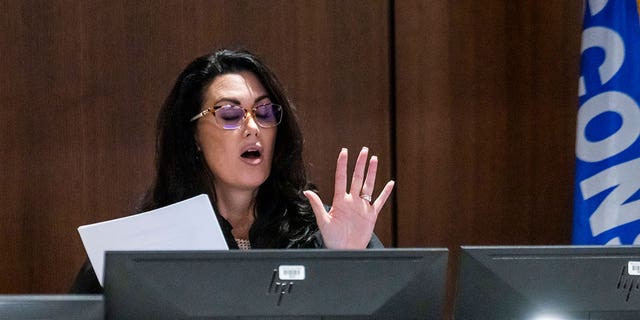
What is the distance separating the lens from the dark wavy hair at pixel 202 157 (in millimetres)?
2588

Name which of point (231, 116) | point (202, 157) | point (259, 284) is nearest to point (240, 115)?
point (231, 116)

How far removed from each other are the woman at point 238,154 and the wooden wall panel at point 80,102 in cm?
104

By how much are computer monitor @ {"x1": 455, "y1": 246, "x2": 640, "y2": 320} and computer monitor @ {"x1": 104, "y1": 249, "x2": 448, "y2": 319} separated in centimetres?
13

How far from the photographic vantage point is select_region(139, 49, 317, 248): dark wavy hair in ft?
8.49

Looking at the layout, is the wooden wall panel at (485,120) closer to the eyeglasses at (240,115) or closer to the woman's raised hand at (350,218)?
the eyeglasses at (240,115)

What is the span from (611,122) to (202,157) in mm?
1659

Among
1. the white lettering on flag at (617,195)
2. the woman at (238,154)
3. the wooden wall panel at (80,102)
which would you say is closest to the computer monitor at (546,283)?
the woman at (238,154)

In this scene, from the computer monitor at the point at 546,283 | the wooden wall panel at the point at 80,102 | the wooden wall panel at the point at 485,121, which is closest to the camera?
the computer monitor at the point at 546,283

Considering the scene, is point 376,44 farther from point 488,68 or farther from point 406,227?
point 406,227

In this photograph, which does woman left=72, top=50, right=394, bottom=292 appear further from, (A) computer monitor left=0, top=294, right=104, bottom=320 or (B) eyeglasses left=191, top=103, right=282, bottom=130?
(A) computer monitor left=0, top=294, right=104, bottom=320

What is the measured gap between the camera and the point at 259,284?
1559mm

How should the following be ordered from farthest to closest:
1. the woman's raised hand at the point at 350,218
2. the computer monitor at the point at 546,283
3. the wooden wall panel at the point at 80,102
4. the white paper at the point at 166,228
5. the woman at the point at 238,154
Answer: the wooden wall panel at the point at 80,102 → the woman at the point at 238,154 → the woman's raised hand at the point at 350,218 → the white paper at the point at 166,228 → the computer monitor at the point at 546,283

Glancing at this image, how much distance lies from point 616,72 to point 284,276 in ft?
7.64

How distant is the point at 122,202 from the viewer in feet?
12.2
